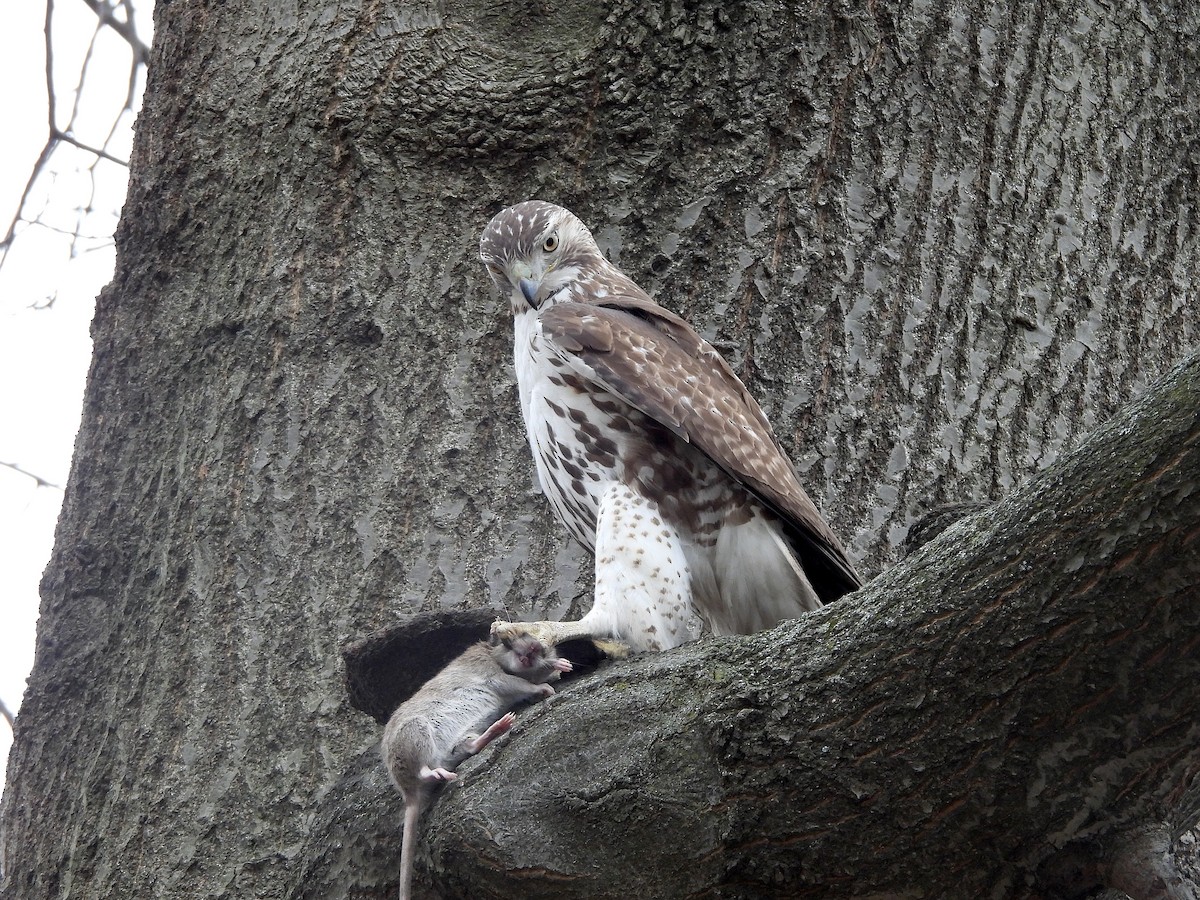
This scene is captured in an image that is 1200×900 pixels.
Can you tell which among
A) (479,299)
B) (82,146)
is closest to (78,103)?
(82,146)

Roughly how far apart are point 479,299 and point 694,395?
62 cm

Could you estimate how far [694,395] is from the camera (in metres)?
2.83

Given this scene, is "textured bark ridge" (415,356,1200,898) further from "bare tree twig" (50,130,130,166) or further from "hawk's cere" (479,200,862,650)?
"bare tree twig" (50,130,130,166)

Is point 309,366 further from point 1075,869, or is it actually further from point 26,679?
point 1075,869

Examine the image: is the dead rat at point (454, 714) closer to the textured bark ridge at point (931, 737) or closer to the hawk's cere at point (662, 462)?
the textured bark ridge at point (931, 737)

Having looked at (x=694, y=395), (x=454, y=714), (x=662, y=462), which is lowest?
(x=454, y=714)

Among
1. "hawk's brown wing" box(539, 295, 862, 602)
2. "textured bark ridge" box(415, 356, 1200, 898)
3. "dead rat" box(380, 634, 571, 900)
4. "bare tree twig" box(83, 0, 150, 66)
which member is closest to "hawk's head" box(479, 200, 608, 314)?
"hawk's brown wing" box(539, 295, 862, 602)

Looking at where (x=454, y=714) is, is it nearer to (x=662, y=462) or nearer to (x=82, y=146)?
(x=662, y=462)

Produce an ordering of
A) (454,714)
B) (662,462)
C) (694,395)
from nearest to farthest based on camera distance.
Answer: (454,714)
(694,395)
(662,462)

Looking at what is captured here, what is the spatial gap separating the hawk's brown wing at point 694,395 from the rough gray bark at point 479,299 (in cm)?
10

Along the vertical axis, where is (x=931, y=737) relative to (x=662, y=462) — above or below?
below

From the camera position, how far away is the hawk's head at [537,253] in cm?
306

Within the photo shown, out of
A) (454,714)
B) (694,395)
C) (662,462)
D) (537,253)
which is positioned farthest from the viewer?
(537,253)

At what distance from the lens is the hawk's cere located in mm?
2764
